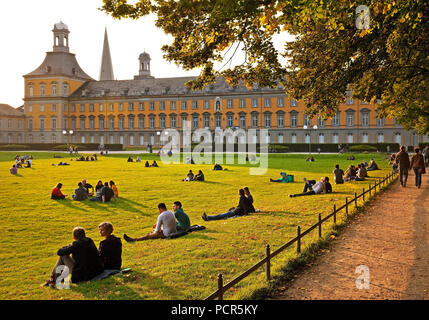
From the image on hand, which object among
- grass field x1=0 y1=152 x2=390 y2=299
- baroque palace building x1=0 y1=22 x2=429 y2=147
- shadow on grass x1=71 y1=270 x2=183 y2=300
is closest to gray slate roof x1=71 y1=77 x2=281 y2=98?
Answer: baroque palace building x1=0 y1=22 x2=429 y2=147

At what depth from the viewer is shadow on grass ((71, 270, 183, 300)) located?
659 cm

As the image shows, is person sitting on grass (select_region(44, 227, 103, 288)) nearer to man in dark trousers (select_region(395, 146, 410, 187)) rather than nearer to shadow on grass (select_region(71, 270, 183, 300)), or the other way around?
shadow on grass (select_region(71, 270, 183, 300))

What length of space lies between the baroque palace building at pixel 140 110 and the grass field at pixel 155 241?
5985cm

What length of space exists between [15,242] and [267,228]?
6559mm

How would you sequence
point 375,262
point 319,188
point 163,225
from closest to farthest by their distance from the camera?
1. point 375,262
2. point 163,225
3. point 319,188

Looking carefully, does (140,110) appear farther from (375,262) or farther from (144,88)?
(375,262)

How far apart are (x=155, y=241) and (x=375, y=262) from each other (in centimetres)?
521

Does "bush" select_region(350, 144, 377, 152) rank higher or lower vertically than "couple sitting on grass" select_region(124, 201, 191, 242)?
higher

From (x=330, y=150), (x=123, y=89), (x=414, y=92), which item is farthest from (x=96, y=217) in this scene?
(x=123, y=89)

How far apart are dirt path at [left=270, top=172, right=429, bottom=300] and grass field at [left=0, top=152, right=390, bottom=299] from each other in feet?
2.34

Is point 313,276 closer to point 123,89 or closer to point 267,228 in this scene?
point 267,228

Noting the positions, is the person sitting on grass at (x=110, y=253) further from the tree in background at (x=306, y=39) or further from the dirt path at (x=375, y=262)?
the tree in background at (x=306, y=39)

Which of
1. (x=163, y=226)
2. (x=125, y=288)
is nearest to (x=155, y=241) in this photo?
(x=163, y=226)

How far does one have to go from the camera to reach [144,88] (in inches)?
3541
